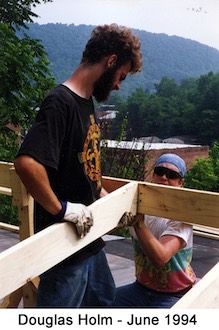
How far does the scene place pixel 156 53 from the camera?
330 feet

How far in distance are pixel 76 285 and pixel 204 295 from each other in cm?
76

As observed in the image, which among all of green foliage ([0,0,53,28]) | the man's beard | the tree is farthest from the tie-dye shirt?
green foliage ([0,0,53,28])

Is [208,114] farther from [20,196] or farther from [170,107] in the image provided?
[20,196]

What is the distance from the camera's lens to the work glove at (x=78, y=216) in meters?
1.78

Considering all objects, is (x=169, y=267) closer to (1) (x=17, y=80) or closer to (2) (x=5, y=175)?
(2) (x=5, y=175)

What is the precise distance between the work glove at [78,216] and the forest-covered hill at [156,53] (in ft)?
224

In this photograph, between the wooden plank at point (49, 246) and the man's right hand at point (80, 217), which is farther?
the man's right hand at point (80, 217)

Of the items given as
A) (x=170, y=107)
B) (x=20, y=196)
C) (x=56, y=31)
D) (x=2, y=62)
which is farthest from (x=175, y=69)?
(x=20, y=196)

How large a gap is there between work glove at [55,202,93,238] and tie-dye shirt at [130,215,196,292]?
0.57 meters

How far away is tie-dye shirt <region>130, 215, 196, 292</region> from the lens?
228 cm

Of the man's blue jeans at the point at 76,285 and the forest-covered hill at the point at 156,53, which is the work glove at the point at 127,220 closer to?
the man's blue jeans at the point at 76,285

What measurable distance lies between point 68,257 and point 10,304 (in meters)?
0.83

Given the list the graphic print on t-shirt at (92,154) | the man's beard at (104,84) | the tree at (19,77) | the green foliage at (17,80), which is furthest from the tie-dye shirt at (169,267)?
the tree at (19,77)

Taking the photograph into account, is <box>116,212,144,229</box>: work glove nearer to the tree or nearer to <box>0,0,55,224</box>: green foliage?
<box>0,0,55,224</box>: green foliage
